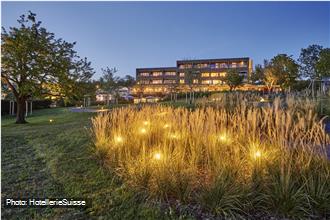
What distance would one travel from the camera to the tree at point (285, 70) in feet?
85.7

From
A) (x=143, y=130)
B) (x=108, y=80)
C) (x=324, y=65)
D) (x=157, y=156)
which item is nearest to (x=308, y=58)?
(x=324, y=65)

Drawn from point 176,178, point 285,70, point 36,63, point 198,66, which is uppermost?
point 198,66

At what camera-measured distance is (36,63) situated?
12.2 metres

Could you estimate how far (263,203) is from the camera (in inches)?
95.1

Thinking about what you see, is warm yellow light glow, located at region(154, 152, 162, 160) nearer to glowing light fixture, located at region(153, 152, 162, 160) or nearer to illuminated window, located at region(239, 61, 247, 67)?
glowing light fixture, located at region(153, 152, 162, 160)

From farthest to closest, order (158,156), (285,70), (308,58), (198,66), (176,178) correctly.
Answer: (198,66)
(285,70)
(308,58)
(158,156)
(176,178)

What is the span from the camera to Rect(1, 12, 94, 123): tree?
1181 centimetres

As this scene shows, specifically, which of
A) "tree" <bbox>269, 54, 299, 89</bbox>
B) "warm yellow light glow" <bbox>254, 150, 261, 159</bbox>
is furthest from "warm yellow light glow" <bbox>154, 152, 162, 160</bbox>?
"tree" <bbox>269, 54, 299, 89</bbox>

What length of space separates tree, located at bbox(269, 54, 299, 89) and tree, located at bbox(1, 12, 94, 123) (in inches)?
A: 797

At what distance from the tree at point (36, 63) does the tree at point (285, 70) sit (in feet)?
66.4

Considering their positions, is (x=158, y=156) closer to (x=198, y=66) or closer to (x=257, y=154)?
(x=257, y=154)

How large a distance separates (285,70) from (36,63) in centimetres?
2310

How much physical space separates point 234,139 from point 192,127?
61cm

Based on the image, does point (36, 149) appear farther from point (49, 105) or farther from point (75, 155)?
point (49, 105)
